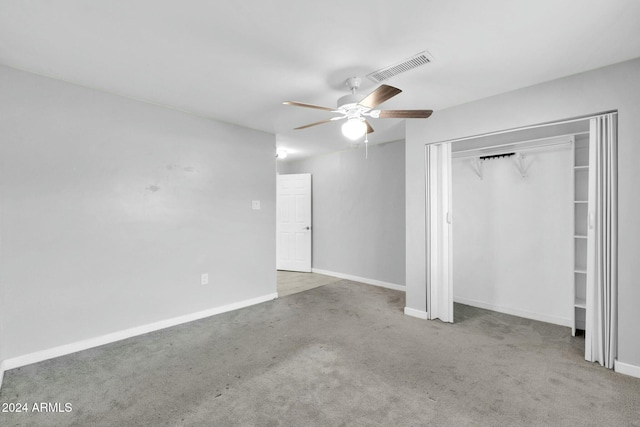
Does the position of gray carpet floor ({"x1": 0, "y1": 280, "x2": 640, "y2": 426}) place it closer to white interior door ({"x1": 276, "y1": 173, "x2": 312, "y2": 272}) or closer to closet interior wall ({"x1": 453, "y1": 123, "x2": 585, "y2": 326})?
closet interior wall ({"x1": 453, "y1": 123, "x2": 585, "y2": 326})

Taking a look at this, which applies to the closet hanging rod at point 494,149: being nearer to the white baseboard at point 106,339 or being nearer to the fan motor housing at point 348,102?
the fan motor housing at point 348,102

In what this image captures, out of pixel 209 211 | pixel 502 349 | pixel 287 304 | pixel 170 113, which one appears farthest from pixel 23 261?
pixel 502 349

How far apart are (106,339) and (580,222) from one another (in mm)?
4824

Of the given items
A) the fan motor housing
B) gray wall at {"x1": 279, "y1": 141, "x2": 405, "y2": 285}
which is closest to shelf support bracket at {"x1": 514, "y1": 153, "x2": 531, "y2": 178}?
gray wall at {"x1": 279, "y1": 141, "x2": 405, "y2": 285}

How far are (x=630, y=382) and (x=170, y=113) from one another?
15.3 feet

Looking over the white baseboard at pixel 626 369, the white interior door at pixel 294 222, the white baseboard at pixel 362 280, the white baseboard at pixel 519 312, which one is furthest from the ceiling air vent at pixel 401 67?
the white interior door at pixel 294 222

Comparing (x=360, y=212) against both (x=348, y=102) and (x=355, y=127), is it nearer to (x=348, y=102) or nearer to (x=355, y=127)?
(x=355, y=127)

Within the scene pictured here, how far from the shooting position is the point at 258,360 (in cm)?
250

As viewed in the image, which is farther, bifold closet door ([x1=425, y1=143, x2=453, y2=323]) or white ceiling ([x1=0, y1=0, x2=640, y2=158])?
bifold closet door ([x1=425, y1=143, x2=453, y2=323])

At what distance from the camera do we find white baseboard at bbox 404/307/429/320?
346cm

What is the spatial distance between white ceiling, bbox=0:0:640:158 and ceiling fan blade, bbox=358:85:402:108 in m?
0.30

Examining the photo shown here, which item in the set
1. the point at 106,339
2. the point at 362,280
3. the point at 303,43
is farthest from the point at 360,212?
the point at 106,339

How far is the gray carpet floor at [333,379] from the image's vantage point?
71.3 inches

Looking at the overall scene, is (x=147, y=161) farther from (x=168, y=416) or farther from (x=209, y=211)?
(x=168, y=416)
